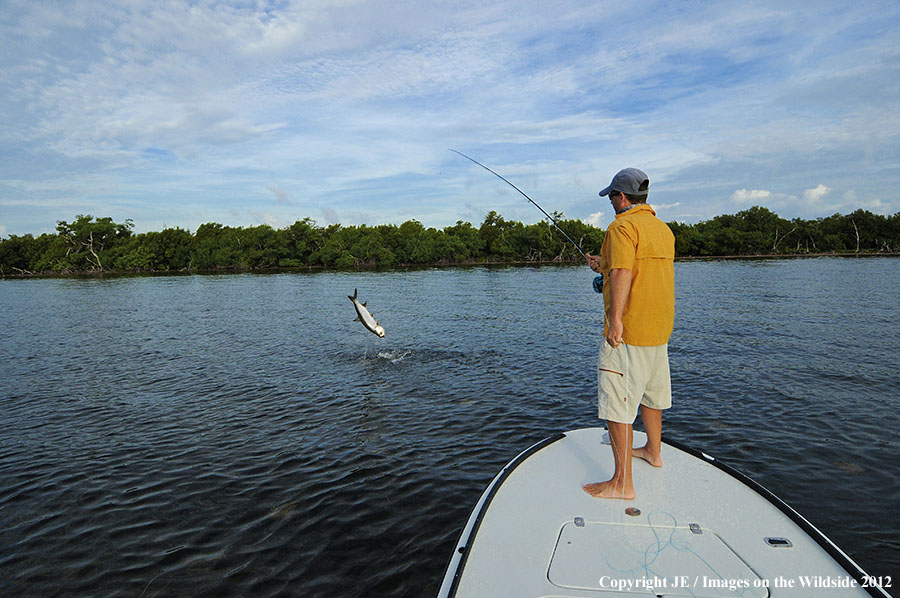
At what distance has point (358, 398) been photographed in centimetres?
1271

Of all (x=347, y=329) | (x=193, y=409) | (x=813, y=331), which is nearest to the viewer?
(x=193, y=409)

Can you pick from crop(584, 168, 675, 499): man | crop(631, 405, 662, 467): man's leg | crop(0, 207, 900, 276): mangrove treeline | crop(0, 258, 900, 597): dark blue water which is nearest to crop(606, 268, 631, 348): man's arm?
crop(584, 168, 675, 499): man

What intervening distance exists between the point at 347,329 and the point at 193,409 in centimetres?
1251

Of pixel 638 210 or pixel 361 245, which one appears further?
pixel 361 245

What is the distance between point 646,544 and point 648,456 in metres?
1.69

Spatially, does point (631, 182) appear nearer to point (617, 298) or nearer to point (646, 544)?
point (617, 298)

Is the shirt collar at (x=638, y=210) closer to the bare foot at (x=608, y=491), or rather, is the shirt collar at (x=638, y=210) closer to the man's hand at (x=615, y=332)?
the man's hand at (x=615, y=332)

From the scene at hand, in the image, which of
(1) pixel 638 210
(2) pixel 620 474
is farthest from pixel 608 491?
(1) pixel 638 210

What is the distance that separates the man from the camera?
4.66 metres

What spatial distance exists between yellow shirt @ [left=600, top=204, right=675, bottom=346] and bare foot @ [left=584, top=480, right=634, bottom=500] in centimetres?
135

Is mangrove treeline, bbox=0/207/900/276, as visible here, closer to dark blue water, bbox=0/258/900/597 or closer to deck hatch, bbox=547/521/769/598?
dark blue water, bbox=0/258/900/597

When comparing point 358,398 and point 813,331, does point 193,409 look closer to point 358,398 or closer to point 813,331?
point 358,398

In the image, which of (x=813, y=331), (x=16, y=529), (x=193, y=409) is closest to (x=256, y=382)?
(x=193, y=409)

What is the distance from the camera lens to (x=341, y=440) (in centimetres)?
988
